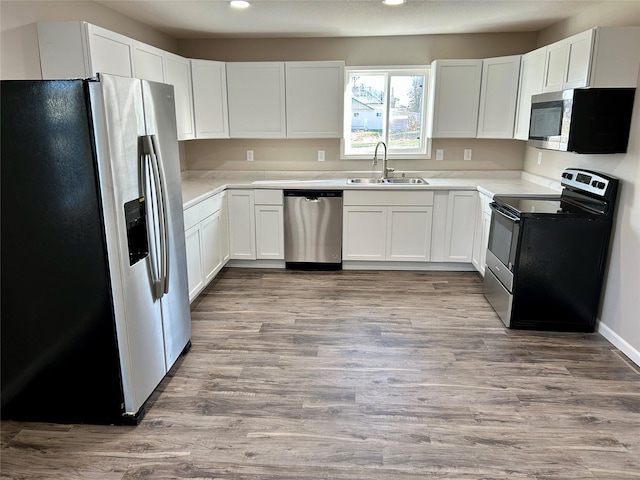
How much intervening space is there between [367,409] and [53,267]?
1725 millimetres

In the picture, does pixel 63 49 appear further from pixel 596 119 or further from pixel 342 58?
pixel 596 119

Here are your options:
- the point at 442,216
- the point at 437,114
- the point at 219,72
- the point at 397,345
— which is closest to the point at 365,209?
the point at 442,216

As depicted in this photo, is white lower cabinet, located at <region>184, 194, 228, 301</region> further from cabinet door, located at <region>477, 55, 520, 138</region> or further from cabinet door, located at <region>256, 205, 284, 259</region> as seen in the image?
cabinet door, located at <region>477, 55, 520, 138</region>

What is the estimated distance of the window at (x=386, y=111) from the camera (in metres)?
4.78

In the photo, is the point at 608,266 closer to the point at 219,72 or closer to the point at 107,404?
the point at 107,404

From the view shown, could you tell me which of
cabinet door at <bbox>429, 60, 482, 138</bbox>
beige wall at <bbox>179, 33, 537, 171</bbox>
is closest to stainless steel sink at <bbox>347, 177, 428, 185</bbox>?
beige wall at <bbox>179, 33, 537, 171</bbox>

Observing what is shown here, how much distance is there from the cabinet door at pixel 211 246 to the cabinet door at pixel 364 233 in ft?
4.14

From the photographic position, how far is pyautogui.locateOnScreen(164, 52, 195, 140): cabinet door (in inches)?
152

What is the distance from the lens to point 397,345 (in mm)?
3070

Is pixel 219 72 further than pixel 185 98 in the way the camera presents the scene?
Yes

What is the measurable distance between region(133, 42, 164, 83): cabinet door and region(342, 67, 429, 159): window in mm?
2008

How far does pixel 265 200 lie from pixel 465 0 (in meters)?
2.46

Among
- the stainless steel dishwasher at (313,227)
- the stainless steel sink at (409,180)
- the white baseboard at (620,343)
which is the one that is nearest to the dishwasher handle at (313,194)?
the stainless steel dishwasher at (313,227)

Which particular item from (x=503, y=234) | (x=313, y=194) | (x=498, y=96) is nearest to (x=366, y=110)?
(x=313, y=194)
